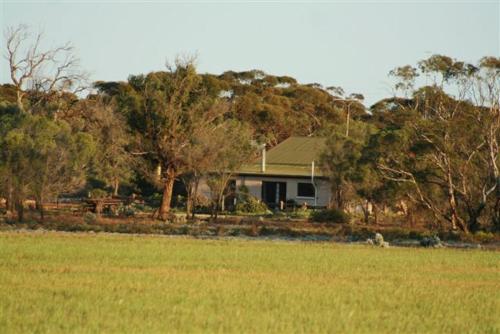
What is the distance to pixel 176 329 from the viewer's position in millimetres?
13969

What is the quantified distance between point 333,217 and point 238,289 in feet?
93.7

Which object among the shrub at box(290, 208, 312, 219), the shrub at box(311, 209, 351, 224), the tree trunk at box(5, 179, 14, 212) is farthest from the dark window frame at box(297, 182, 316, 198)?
the tree trunk at box(5, 179, 14, 212)

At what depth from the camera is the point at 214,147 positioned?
48.9 metres

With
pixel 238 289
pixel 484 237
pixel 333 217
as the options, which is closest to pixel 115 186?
pixel 333 217

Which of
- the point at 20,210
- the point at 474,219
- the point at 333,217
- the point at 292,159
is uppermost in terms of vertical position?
the point at 292,159

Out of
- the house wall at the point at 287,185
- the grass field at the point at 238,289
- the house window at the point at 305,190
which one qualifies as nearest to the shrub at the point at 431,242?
the grass field at the point at 238,289

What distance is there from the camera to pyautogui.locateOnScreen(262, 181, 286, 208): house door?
6247cm

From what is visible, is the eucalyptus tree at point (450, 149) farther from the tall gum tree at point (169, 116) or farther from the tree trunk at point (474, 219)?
the tall gum tree at point (169, 116)

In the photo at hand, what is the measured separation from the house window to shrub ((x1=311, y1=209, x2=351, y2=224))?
1373cm

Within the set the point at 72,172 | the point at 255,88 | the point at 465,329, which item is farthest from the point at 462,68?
the point at 255,88

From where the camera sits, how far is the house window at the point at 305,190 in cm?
6141

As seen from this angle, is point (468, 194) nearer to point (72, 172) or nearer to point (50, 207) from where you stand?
point (72, 172)

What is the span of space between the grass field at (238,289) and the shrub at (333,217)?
16.1 m

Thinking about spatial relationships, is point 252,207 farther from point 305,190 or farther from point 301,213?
point 305,190
